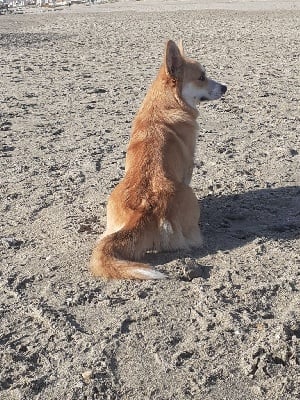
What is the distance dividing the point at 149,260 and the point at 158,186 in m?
0.52

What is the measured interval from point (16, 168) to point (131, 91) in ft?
13.8

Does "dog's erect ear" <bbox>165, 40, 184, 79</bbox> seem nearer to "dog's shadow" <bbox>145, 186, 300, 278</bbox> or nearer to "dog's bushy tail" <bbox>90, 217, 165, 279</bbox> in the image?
"dog's shadow" <bbox>145, 186, 300, 278</bbox>

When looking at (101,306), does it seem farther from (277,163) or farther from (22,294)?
(277,163)

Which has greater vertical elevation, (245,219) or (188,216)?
(188,216)

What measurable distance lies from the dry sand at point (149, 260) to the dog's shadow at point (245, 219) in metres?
0.02

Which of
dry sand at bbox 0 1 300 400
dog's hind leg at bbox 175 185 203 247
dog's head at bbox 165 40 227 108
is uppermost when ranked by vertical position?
dog's head at bbox 165 40 227 108

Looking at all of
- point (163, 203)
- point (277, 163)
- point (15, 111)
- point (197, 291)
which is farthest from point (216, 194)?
point (15, 111)

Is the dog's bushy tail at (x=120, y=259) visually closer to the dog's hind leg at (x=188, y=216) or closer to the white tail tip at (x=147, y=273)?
the white tail tip at (x=147, y=273)

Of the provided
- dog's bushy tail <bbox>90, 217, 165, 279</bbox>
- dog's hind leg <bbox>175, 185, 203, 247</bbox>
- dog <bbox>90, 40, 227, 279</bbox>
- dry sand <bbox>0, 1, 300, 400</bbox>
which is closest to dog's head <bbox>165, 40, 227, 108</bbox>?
dog <bbox>90, 40, 227, 279</bbox>

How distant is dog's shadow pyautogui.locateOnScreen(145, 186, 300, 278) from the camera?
15.9 ft

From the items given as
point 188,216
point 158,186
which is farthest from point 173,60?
point 188,216

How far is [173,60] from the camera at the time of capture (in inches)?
217

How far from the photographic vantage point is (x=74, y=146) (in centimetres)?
765

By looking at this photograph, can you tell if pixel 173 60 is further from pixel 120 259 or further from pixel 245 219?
pixel 120 259
